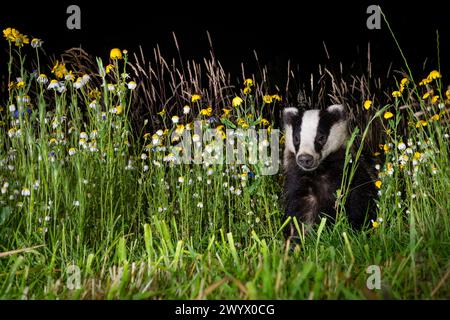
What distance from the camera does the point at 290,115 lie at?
4535 millimetres

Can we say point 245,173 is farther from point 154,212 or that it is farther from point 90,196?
point 90,196

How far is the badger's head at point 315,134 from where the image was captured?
4289 millimetres

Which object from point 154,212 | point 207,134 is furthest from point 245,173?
point 154,212

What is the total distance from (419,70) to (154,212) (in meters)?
4.78

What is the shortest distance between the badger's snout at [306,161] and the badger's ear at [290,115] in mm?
347

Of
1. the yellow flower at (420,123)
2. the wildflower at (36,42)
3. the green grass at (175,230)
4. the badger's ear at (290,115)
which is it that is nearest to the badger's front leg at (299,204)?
the green grass at (175,230)

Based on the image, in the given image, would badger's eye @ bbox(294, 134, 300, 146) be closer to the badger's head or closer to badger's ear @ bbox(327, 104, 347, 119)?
the badger's head

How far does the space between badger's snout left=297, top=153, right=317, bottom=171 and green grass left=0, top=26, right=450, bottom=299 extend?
11.8 inches

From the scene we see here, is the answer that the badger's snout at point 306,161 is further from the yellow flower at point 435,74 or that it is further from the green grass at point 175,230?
the yellow flower at point 435,74

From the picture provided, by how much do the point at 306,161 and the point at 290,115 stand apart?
0.44 m

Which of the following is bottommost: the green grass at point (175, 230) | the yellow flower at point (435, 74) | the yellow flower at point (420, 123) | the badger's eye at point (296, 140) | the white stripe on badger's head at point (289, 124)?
the green grass at point (175, 230)

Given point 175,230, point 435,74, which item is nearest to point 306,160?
point 435,74

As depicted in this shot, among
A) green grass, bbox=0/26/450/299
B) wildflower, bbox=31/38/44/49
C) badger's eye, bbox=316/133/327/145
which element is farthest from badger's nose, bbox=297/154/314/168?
wildflower, bbox=31/38/44/49

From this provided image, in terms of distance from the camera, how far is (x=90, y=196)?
3.69 m
